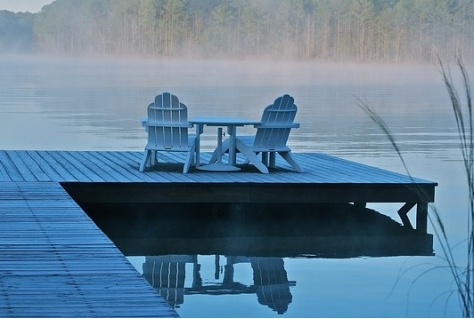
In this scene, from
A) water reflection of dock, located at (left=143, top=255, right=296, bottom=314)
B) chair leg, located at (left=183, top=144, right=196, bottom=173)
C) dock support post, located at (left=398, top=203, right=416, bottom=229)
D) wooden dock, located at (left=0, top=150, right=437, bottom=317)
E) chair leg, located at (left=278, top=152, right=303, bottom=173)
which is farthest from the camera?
chair leg, located at (left=278, top=152, right=303, bottom=173)

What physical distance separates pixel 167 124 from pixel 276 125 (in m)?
0.86

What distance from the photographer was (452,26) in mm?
53531

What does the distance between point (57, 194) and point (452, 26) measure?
48515 mm

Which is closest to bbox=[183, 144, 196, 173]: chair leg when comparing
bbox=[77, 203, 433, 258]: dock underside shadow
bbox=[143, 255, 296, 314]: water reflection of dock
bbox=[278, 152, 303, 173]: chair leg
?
bbox=[77, 203, 433, 258]: dock underside shadow

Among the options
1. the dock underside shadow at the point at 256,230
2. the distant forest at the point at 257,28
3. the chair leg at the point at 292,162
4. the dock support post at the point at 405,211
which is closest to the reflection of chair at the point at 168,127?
the dock underside shadow at the point at 256,230

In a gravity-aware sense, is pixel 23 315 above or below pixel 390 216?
above

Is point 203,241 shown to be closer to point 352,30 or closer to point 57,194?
point 57,194

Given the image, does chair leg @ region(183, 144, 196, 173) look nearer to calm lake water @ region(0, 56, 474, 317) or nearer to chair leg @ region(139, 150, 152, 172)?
chair leg @ region(139, 150, 152, 172)

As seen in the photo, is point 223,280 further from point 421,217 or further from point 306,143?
point 306,143

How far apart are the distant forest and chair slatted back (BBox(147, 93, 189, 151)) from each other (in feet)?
149

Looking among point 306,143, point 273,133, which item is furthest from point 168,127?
point 306,143

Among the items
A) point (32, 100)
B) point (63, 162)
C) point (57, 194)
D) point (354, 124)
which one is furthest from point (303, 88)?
point (57, 194)

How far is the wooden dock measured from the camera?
389 cm

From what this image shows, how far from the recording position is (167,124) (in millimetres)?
8297
